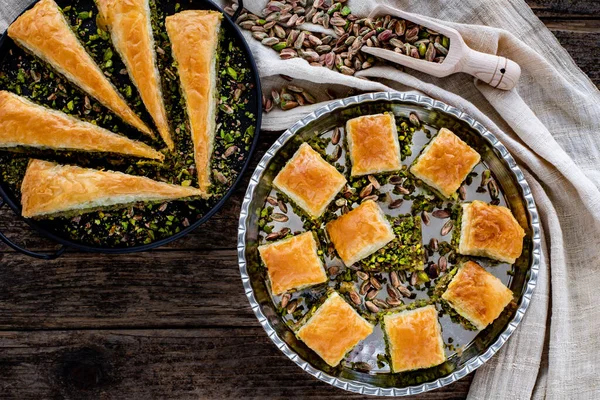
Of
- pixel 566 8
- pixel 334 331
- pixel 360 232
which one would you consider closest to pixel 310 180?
pixel 360 232

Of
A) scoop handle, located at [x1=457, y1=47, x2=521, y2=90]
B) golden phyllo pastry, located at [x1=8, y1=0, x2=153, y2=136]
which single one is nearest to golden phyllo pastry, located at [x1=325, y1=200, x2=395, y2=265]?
scoop handle, located at [x1=457, y1=47, x2=521, y2=90]

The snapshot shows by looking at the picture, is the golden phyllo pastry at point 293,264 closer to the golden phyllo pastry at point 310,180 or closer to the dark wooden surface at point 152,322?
the golden phyllo pastry at point 310,180

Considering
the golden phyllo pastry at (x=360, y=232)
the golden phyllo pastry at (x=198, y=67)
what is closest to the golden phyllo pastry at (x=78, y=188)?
the golden phyllo pastry at (x=198, y=67)

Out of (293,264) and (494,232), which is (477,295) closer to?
(494,232)

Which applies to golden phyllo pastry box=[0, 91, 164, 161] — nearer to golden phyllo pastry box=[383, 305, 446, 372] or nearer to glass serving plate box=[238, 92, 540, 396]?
glass serving plate box=[238, 92, 540, 396]

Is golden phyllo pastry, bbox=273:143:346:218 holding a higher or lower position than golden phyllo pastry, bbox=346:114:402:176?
lower

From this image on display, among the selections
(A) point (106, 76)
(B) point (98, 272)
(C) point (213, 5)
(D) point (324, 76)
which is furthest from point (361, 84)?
(B) point (98, 272)
